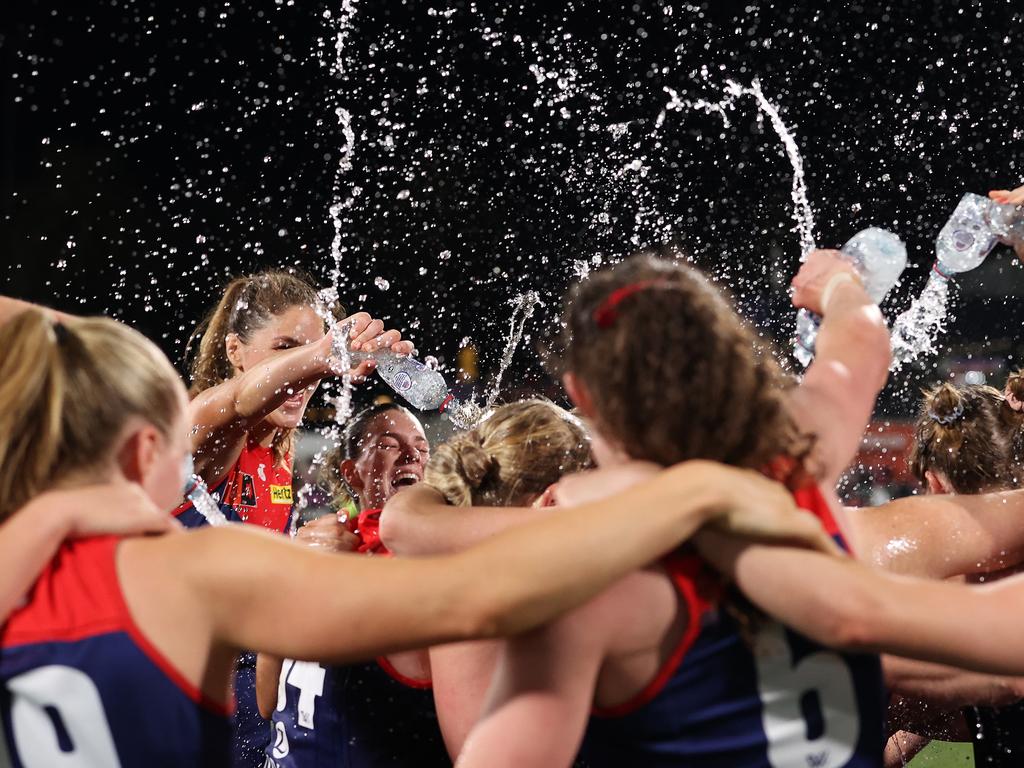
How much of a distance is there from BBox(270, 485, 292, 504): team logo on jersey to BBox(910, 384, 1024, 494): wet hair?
3081mm

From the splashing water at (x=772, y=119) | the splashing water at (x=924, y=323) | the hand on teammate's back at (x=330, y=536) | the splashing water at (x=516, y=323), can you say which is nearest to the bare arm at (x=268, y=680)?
the hand on teammate's back at (x=330, y=536)

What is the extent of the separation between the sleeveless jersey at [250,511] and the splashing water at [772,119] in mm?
10817

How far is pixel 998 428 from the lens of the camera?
3439mm

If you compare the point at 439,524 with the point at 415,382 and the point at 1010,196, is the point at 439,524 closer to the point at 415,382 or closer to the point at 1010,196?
the point at 1010,196

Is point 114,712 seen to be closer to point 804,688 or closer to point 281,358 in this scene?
point 804,688

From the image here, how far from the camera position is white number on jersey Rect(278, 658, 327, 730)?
3061 millimetres

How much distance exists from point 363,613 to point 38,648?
1.83 ft

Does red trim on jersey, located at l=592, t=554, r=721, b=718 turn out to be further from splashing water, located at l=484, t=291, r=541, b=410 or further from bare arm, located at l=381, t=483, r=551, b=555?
splashing water, located at l=484, t=291, r=541, b=410

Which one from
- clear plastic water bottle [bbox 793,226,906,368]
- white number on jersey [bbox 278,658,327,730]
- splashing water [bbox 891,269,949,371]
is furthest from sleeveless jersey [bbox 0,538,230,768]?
splashing water [bbox 891,269,949,371]

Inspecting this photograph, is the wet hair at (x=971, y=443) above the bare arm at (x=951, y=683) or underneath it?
above

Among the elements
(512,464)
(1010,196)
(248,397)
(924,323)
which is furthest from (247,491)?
(924,323)

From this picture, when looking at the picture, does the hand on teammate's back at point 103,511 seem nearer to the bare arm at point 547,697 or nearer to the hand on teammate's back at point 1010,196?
the bare arm at point 547,697

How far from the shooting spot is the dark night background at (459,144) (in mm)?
14125

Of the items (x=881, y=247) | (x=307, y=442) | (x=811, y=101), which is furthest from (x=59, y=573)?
(x=307, y=442)
